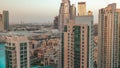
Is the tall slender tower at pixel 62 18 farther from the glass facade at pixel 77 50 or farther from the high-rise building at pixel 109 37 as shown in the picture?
the high-rise building at pixel 109 37

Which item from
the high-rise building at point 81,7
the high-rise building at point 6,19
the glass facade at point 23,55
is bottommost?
the glass facade at point 23,55

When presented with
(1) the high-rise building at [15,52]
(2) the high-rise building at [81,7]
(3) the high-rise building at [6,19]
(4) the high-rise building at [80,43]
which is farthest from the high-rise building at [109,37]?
(1) the high-rise building at [15,52]

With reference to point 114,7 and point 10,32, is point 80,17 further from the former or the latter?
point 114,7

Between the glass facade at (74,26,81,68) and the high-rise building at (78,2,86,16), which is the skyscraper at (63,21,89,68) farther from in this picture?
the high-rise building at (78,2,86,16)

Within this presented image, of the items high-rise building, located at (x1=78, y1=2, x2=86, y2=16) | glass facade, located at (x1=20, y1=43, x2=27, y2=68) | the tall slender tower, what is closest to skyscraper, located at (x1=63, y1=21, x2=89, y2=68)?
the tall slender tower

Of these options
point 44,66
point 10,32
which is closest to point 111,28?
point 44,66

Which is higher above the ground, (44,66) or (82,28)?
(82,28)

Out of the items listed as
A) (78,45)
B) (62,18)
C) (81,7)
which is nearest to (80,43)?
(78,45)
